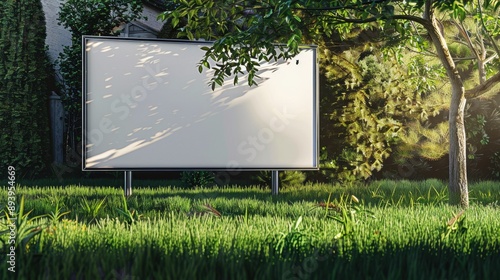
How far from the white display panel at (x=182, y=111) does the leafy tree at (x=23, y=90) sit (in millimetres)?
3613

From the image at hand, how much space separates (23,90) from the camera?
35.2ft

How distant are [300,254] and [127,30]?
10.8 m

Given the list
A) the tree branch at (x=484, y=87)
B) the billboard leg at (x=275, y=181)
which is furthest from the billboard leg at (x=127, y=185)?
the tree branch at (x=484, y=87)

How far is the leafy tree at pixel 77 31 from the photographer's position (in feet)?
36.7

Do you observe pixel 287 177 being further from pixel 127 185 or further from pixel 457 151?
pixel 457 151

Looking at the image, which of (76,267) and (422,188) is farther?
(422,188)

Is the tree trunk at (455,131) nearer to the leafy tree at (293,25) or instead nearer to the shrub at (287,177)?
the leafy tree at (293,25)

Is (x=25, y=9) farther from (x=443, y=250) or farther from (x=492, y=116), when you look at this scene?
(x=443, y=250)

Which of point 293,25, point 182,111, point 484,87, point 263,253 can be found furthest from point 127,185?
point 263,253

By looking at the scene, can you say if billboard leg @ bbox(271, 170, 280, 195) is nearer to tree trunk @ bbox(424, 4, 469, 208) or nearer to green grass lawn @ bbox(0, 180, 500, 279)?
tree trunk @ bbox(424, 4, 469, 208)

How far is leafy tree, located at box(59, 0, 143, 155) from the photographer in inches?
440

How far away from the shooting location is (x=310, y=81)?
26.7ft

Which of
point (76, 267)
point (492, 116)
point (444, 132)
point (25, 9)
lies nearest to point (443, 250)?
point (76, 267)

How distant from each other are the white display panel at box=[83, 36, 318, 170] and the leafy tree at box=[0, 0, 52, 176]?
361 centimetres
